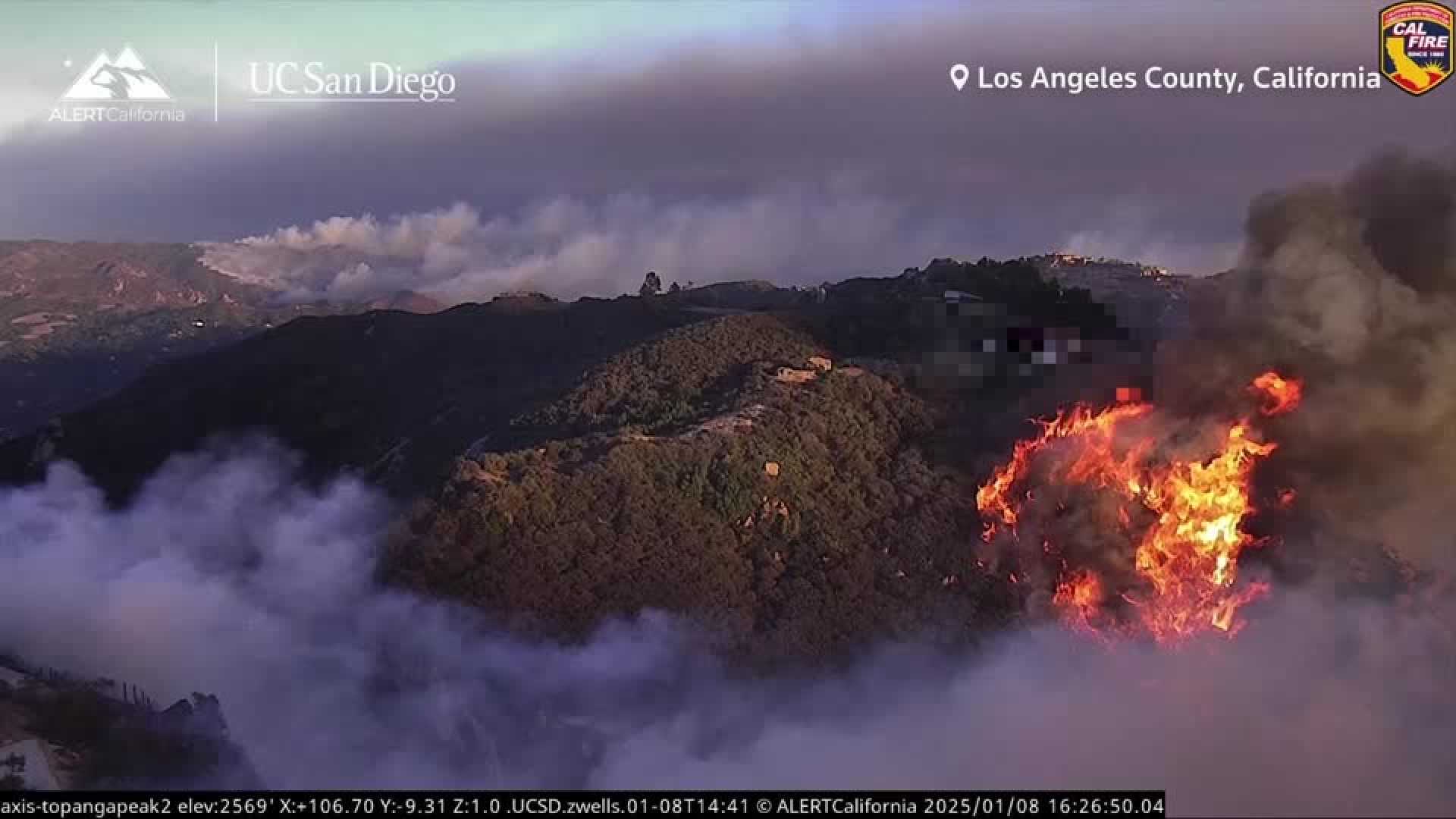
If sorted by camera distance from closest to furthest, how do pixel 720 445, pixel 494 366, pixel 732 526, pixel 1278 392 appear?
pixel 1278 392 → pixel 732 526 → pixel 720 445 → pixel 494 366

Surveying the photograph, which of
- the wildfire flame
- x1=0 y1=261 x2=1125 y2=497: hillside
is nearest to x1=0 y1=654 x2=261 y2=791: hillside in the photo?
x1=0 y1=261 x2=1125 y2=497: hillside


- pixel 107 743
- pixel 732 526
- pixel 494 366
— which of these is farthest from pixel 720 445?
pixel 494 366

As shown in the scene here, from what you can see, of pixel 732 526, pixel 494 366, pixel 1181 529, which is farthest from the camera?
pixel 494 366

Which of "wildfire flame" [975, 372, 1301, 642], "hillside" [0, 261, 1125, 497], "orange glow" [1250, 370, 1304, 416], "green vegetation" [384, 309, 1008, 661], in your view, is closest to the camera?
"wildfire flame" [975, 372, 1301, 642]

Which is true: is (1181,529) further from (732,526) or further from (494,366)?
(494,366)

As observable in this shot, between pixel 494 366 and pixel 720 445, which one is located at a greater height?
pixel 494 366

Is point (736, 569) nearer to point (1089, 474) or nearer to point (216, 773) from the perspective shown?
point (1089, 474)

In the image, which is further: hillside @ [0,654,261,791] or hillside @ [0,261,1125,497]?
hillside @ [0,261,1125,497]

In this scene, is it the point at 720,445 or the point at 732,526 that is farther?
the point at 720,445

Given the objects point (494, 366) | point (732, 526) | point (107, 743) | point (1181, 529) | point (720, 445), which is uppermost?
point (494, 366)

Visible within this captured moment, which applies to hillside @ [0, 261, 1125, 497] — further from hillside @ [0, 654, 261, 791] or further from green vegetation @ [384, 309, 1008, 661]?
hillside @ [0, 654, 261, 791]

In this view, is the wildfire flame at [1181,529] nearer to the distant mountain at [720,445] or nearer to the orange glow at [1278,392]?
the orange glow at [1278,392]

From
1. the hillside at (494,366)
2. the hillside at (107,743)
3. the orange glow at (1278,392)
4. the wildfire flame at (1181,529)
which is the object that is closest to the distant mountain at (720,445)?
the hillside at (494,366)
